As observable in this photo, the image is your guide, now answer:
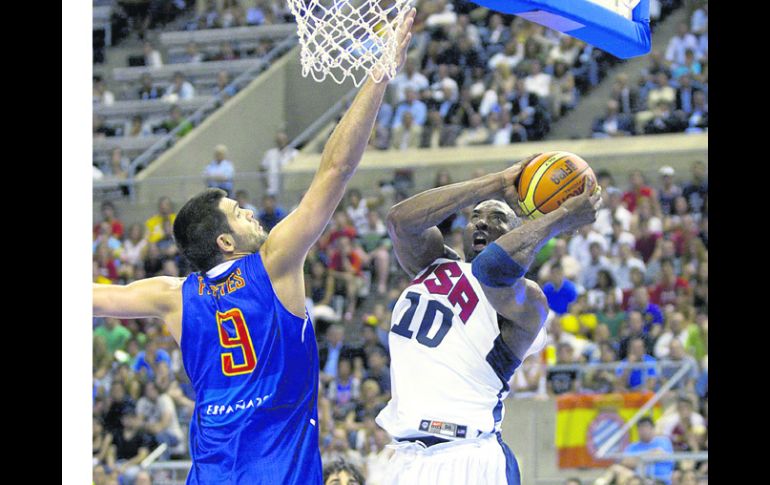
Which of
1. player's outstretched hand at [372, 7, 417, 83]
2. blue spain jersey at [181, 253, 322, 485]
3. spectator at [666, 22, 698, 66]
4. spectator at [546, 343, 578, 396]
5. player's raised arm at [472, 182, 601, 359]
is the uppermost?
spectator at [666, 22, 698, 66]

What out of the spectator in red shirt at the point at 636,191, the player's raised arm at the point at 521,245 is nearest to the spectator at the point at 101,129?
the spectator in red shirt at the point at 636,191

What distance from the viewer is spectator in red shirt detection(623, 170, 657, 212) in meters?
Answer: 14.0

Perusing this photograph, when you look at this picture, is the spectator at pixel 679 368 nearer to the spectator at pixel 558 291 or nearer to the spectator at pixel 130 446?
the spectator at pixel 558 291

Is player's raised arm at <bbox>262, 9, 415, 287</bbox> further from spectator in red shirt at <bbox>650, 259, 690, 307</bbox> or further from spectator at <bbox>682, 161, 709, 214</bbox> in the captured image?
spectator at <bbox>682, 161, 709, 214</bbox>

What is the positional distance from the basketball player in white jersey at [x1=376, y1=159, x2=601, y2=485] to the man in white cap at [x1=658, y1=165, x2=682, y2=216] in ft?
28.0

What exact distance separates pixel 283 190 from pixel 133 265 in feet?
7.14

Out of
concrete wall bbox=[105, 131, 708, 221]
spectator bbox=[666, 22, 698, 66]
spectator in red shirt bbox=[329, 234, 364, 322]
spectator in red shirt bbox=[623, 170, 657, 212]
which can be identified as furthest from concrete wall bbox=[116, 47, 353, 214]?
spectator in red shirt bbox=[623, 170, 657, 212]

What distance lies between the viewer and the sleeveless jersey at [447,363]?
215 inches

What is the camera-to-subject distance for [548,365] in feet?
40.2

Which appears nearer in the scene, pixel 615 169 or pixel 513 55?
pixel 615 169

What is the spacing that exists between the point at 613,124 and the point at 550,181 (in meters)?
10.9
